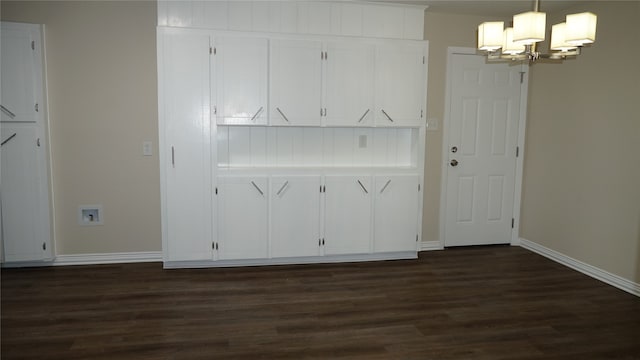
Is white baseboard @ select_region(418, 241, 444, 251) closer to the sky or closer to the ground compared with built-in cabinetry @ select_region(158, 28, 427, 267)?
closer to the ground

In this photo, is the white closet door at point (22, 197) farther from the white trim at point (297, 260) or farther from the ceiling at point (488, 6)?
the ceiling at point (488, 6)

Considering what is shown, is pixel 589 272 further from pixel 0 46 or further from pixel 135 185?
pixel 0 46

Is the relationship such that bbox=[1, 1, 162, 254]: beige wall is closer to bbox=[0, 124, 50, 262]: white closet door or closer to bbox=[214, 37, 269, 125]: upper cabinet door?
bbox=[0, 124, 50, 262]: white closet door

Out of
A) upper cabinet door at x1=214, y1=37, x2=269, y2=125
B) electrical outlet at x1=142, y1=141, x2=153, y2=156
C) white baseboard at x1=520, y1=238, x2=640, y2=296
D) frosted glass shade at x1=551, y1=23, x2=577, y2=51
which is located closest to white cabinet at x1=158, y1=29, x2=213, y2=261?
upper cabinet door at x1=214, y1=37, x2=269, y2=125

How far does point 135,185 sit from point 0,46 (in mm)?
1656

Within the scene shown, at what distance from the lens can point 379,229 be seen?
455cm

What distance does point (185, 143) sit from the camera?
4.12m

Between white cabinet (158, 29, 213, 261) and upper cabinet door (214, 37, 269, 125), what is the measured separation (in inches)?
4.8

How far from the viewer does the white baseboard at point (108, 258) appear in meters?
4.32

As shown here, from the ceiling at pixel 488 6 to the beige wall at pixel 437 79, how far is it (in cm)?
12

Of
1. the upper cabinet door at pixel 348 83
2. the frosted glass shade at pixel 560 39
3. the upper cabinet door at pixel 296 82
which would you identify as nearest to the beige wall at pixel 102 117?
the upper cabinet door at pixel 296 82

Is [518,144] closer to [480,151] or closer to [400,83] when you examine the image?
[480,151]

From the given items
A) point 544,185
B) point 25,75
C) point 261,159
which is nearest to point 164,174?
point 261,159

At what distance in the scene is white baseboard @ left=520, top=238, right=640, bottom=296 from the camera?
384cm
